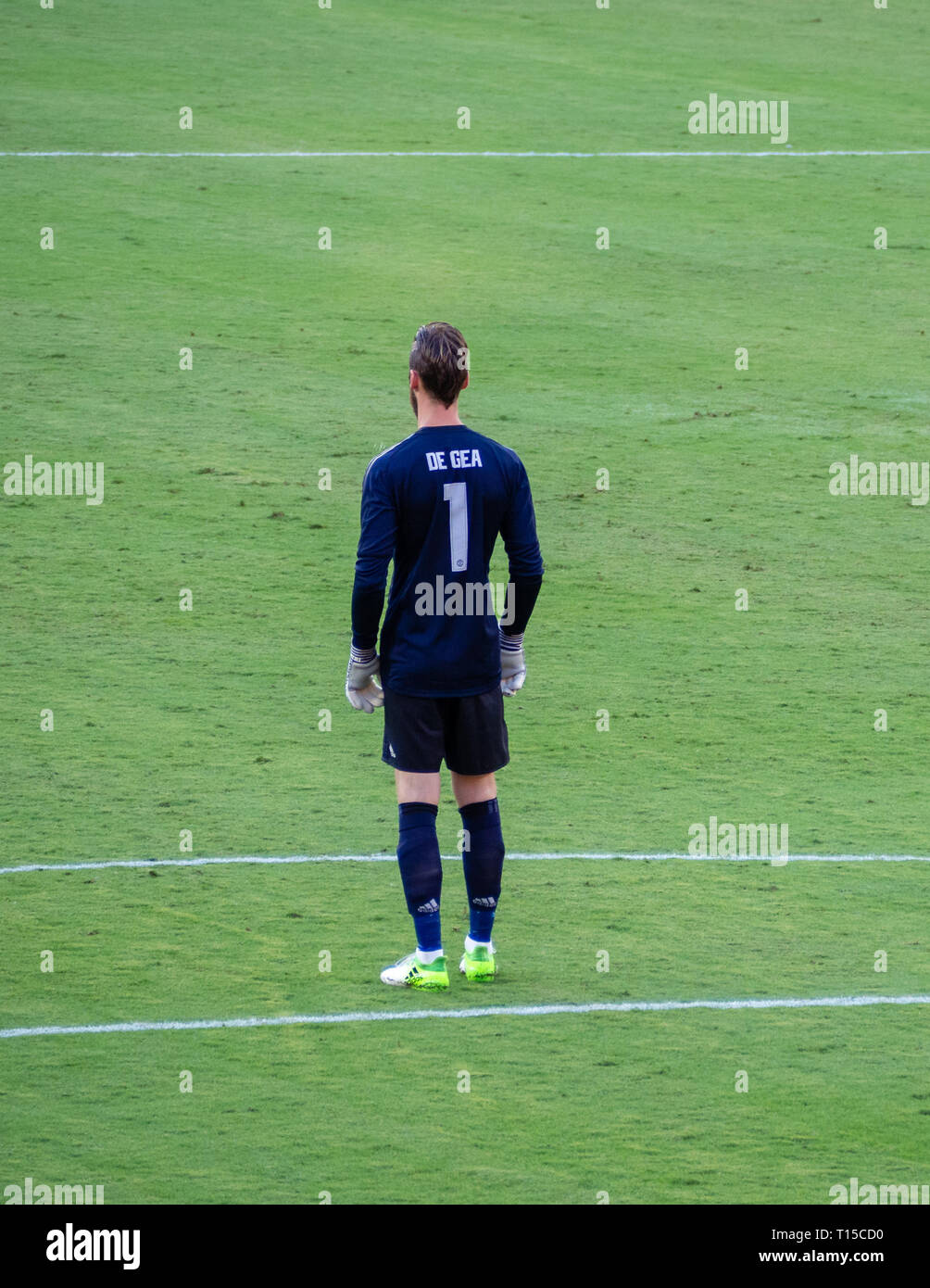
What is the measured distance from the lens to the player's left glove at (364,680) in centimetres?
683

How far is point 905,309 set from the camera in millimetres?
20000

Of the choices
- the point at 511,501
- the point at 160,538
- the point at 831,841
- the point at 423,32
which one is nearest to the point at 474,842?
the point at 511,501

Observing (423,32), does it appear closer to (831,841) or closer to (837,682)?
(837,682)

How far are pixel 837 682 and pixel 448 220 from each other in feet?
39.8

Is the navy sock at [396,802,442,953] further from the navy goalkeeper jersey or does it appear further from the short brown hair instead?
the short brown hair

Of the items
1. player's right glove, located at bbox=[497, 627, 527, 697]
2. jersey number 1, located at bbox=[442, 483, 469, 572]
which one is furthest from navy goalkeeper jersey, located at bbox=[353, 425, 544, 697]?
player's right glove, located at bbox=[497, 627, 527, 697]

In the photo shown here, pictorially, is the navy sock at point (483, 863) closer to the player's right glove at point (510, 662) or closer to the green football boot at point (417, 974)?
the green football boot at point (417, 974)

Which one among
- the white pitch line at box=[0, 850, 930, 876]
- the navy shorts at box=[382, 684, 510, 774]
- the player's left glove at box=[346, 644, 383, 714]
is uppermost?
the player's left glove at box=[346, 644, 383, 714]

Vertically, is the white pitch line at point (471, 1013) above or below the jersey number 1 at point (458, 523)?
below

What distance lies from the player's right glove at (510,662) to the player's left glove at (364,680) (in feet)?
1.56

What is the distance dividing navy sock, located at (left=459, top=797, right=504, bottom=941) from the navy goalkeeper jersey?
1.59 ft

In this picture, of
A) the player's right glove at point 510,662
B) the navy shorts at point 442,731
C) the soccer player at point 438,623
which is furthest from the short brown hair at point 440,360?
the navy shorts at point 442,731

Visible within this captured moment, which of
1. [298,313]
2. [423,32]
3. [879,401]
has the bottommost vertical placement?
[879,401]

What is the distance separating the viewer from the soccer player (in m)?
6.72
